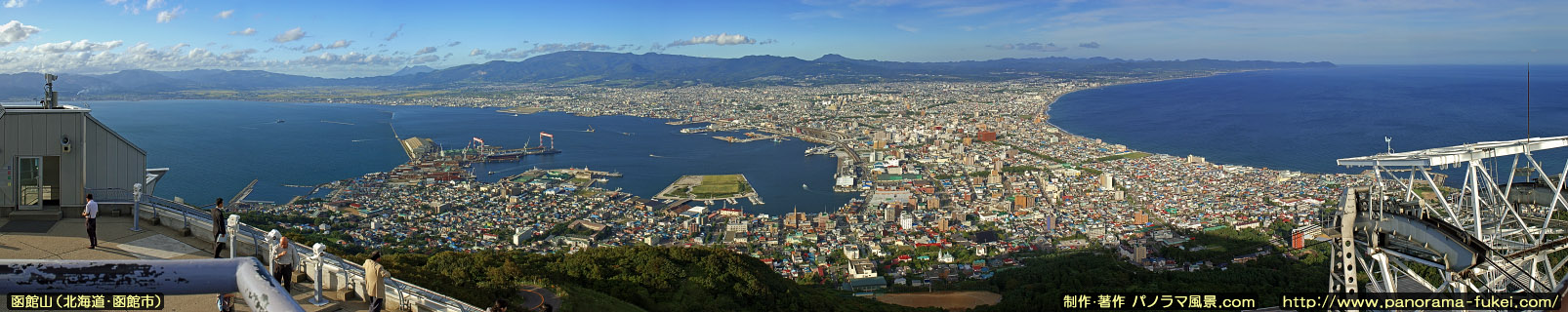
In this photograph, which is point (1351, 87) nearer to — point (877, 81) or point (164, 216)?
point (877, 81)

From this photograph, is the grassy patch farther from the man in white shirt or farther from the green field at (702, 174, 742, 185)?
the green field at (702, 174, 742, 185)

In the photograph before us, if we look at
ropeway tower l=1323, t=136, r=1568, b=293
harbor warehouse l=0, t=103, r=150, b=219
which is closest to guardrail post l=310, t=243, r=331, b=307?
harbor warehouse l=0, t=103, r=150, b=219

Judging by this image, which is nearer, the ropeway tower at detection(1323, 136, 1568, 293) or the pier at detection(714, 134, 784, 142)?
the ropeway tower at detection(1323, 136, 1568, 293)

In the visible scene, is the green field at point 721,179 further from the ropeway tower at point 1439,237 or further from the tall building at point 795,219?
the ropeway tower at point 1439,237

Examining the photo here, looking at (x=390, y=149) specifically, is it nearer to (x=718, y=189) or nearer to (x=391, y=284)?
(x=718, y=189)

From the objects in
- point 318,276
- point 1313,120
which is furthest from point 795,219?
point 1313,120

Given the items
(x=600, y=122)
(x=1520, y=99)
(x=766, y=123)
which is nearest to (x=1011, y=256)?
(x=766, y=123)
